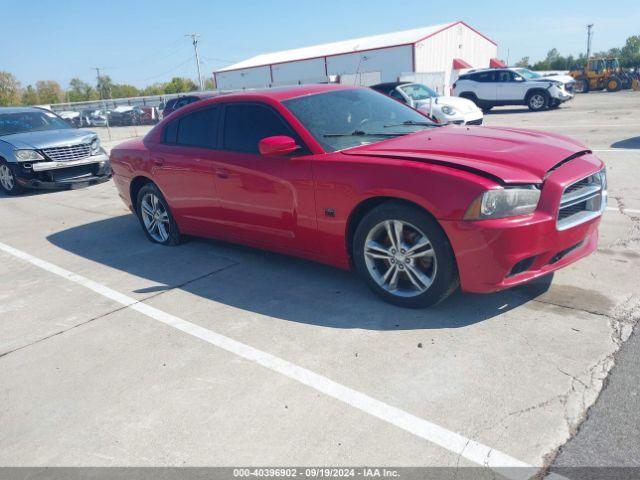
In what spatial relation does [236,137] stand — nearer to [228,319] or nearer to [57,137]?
[228,319]

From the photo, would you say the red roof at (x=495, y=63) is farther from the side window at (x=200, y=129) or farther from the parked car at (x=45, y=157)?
the side window at (x=200, y=129)

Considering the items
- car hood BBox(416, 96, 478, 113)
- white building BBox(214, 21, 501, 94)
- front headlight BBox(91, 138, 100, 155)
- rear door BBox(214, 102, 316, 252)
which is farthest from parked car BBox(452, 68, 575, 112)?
rear door BBox(214, 102, 316, 252)

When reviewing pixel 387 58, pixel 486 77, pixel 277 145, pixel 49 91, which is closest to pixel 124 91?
pixel 49 91

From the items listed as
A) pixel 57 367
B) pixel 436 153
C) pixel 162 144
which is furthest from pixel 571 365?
pixel 162 144

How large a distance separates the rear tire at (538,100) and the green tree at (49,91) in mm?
72676

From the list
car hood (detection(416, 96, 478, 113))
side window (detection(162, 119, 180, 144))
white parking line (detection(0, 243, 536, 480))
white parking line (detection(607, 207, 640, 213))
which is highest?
side window (detection(162, 119, 180, 144))

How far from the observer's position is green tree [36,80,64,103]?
77.7 metres

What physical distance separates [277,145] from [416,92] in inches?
498

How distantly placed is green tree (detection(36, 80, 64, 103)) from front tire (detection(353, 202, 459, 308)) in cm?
8384

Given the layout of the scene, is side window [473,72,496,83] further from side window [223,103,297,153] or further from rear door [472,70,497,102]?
side window [223,103,297,153]

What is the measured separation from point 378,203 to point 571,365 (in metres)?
1.65

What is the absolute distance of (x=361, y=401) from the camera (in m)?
3.00

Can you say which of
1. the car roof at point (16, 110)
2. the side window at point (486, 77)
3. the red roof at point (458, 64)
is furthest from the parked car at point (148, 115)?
the red roof at point (458, 64)

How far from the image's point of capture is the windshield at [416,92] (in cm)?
1567
